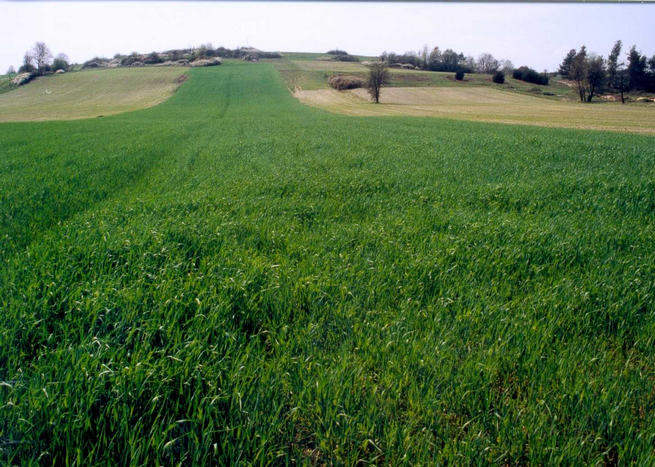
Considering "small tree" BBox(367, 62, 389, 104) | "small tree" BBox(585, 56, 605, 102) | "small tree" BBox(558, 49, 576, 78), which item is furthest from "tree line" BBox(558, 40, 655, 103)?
"small tree" BBox(367, 62, 389, 104)

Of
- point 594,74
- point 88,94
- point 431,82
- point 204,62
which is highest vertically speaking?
point 204,62

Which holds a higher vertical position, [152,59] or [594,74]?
[152,59]

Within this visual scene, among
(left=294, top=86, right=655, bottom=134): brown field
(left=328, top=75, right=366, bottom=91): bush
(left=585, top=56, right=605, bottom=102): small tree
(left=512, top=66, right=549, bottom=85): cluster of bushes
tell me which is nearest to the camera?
(left=294, top=86, right=655, bottom=134): brown field

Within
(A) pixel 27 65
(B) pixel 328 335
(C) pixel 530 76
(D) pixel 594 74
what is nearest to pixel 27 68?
(A) pixel 27 65

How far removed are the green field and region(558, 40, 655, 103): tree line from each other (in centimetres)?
9588

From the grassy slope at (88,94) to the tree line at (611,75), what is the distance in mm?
91605

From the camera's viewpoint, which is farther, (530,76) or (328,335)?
(530,76)

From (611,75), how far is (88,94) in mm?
122624

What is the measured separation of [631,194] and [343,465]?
362 inches

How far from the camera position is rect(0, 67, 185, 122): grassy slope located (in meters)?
Answer: 56.8

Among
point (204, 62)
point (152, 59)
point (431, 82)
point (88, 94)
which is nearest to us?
point (88, 94)

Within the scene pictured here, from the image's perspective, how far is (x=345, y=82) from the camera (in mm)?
84062

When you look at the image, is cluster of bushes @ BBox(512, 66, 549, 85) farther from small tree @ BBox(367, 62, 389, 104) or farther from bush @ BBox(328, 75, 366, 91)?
small tree @ BBox(367, 62, 389, 104)

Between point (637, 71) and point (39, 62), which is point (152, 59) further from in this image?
point (637, 71)
